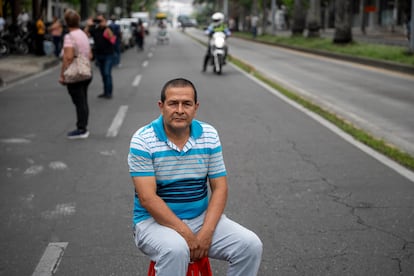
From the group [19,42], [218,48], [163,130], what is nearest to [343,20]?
[218,48]

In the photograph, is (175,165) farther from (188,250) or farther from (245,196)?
(245,196)

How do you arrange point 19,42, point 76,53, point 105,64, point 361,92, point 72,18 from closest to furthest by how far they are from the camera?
point 72,18
point 76,53
point 105,64
point 361,92
point 19,42

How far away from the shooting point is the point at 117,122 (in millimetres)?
10727

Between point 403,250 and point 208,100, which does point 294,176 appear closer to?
point 403,250

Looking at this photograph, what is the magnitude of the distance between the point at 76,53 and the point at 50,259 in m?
5.17

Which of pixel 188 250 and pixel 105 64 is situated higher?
pixel 105 64

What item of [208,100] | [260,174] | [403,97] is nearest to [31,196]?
[260,174]

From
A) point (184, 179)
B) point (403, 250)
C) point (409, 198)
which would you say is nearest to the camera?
point (184, 179)

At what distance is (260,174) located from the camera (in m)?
6.99

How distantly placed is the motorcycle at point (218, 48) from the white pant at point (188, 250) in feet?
56.2

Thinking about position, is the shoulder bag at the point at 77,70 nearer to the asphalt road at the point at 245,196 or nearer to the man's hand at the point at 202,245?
the asphalt road at the point at 245,196

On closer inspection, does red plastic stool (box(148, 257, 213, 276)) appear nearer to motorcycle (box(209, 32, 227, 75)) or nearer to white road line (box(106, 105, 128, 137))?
white road line (box(106, 105, 128, 137))

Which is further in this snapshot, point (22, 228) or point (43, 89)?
point (43, 89)

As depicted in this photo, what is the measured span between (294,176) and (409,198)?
4.42 ft
